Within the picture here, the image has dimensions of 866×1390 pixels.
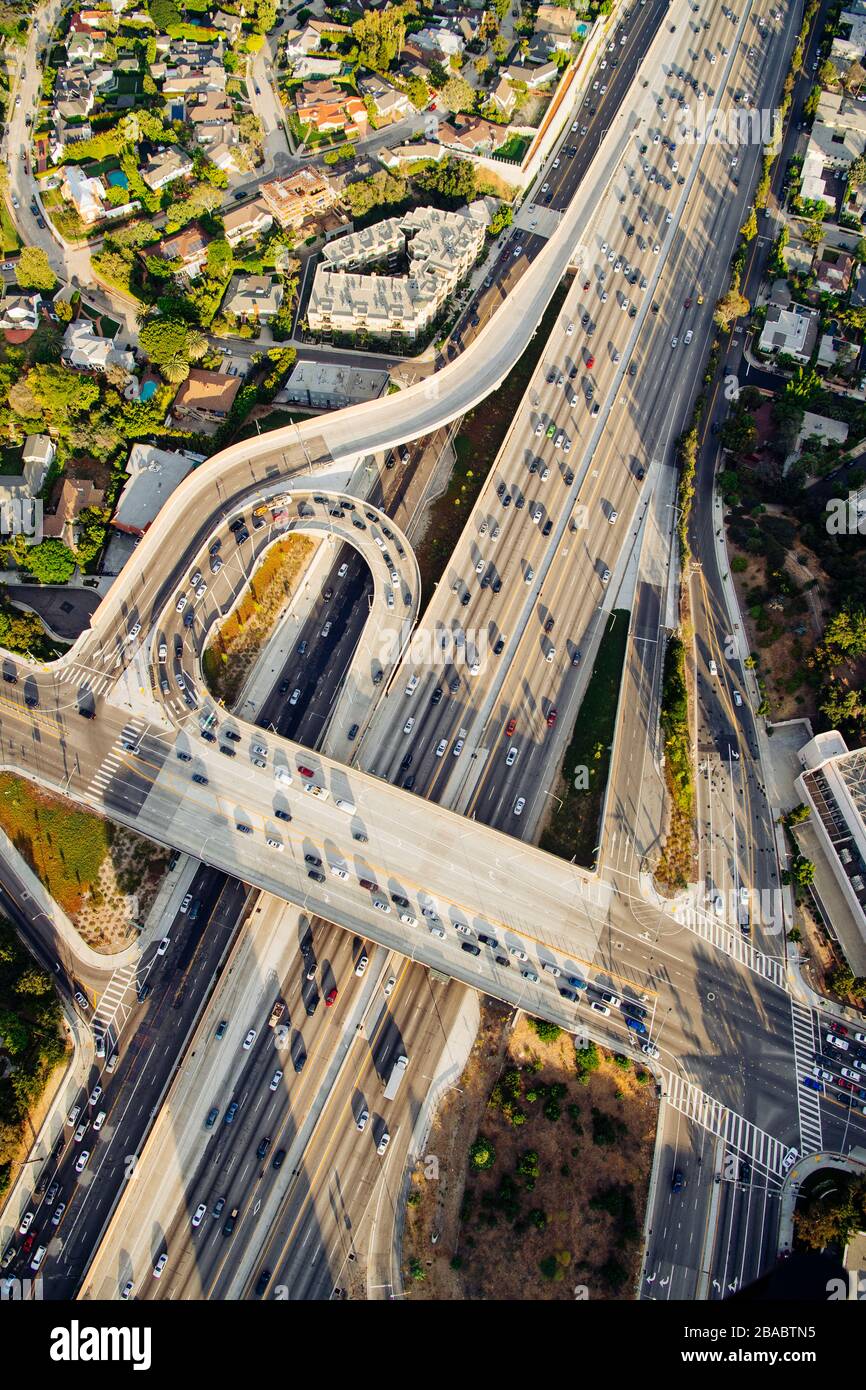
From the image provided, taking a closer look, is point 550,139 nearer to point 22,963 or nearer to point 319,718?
point 319,718

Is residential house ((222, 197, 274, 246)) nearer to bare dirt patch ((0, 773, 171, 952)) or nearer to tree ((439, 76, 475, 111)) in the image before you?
tree ((439, 76, 475, 111))

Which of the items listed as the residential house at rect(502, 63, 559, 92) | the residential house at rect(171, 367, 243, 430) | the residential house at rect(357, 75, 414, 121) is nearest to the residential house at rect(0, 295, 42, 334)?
the residential house at rect(171, 367, 243, 430)

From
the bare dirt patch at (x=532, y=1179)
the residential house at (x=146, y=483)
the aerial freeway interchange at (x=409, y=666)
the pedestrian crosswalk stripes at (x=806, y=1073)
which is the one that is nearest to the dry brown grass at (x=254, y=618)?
the aerial freeway interchange at (x=409, y=666)

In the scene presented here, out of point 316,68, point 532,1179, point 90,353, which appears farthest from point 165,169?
point 532,1179

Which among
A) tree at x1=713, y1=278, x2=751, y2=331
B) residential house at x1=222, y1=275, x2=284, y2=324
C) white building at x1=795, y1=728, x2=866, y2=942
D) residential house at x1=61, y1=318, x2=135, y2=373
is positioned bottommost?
white building at x1=795, y1=728, x2=866, y2=942

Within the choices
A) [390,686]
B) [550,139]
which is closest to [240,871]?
[390,686]

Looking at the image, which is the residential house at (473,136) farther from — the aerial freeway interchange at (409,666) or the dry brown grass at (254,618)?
the dry brown grass at (254,618)
